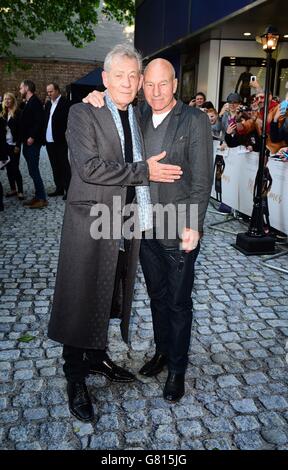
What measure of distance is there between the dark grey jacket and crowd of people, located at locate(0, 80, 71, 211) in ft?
19.4

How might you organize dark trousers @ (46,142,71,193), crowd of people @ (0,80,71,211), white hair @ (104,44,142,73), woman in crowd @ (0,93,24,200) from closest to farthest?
white hair @ (104,44,142,73) < crowd of people @ (0,80,71,211) < woman in crowd @ (0,93,24,200) < dark trousers @ (46,142,71,193)

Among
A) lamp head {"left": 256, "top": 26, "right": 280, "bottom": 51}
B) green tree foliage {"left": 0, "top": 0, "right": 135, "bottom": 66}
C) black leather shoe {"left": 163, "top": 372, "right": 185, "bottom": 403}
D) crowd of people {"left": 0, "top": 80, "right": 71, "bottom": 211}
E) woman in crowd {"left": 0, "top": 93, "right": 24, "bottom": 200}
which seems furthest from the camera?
green tree foliage {"left": 0, "top": 0, "right": 135, "bottom": 66}

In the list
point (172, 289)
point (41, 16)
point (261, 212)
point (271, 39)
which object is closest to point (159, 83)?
point (172, 289)

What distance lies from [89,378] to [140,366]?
40cm

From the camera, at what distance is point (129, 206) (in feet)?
8.93

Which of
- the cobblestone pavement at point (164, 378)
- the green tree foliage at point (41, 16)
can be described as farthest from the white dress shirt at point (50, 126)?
the green tree foliage at point (41, 16)

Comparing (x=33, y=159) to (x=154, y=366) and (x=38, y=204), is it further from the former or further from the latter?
(x=154, y=366)

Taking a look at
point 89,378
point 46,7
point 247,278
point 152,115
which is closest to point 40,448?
point 89,378

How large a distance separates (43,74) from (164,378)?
23504 mm

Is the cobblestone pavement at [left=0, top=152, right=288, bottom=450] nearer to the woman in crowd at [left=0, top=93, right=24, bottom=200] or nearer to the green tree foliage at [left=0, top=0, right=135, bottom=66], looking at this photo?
the woman in crowd at [left=0, top=93, right=24, bottom=200]

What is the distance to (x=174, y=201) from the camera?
8.96ft

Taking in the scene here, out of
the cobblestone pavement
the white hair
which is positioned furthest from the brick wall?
the white hair

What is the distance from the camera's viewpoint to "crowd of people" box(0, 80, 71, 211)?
817 centimetres

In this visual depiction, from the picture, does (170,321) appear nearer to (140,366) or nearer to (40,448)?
(140,366)
